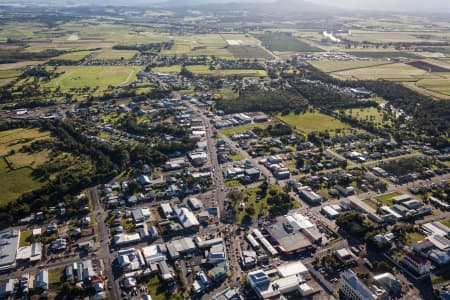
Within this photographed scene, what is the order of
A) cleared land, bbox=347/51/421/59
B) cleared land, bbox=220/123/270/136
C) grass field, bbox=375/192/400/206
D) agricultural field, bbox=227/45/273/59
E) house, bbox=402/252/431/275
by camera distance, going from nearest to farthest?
house, bbox=402/252/431/275 < grass field, bbox=375/192/400/206 < cleared land, bbox=220/123/270/136 < cleared land, bbox=347/51/421/59 < agricultural field, bbox=227/45/273/59

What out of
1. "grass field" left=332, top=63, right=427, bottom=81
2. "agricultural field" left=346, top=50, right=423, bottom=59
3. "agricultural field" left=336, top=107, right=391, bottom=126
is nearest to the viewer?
"agricultural field" left=336, top=107, right=391, bottom=126

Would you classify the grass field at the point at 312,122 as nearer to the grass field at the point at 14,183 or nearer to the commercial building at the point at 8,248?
the grass field at the point at 14,183

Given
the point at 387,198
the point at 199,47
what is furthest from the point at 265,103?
the point at 199,47

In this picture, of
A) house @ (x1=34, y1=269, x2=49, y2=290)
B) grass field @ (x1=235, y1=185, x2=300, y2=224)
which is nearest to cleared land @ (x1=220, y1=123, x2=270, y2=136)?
grass field @ (x1=235, y1=185, x2=300, y2=224)

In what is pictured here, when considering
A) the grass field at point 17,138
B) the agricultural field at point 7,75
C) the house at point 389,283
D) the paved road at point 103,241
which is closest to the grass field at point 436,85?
the house at point 389,283

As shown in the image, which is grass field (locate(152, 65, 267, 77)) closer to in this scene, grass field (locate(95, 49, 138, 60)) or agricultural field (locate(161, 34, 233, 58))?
agricultural field (locate(161, 34, 233, 58))

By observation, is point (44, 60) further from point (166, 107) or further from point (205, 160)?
point (205, 160)

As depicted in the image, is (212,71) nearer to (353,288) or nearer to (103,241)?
(103,241)
